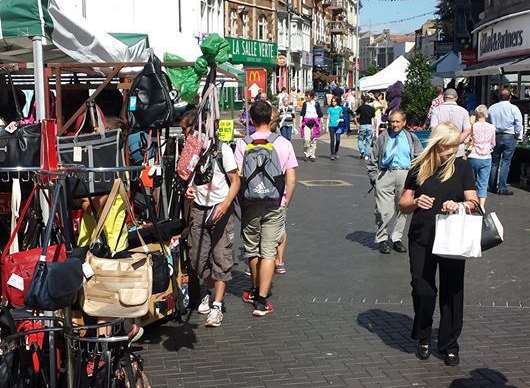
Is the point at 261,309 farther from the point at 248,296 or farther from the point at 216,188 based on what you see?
the point at 216,188

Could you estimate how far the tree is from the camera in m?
24.1

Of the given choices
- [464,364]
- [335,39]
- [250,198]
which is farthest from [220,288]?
[335,39]

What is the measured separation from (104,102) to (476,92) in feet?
75.4

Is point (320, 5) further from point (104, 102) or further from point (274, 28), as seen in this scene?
point (104, 102)

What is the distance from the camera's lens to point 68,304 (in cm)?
377

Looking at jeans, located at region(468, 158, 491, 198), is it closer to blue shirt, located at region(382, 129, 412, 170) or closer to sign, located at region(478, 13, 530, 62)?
blue shirt, located at region(382, 129, 412, 170)

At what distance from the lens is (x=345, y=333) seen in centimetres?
605

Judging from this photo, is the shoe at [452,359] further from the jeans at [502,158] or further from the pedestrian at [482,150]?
the jeans at [502,158]

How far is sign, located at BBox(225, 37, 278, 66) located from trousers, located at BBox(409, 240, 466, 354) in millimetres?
18947

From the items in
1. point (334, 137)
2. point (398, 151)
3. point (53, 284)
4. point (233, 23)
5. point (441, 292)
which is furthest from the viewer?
point (233, 23)

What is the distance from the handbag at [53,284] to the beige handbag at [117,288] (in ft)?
0.69

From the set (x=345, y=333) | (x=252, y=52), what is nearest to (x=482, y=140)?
(x=345, y=333)

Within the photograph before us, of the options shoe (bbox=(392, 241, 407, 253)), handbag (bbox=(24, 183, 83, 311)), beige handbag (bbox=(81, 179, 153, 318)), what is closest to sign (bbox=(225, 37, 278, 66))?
shoe (bbox=(392, 241, 407, 253))

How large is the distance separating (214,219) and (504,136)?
8.98 meters
